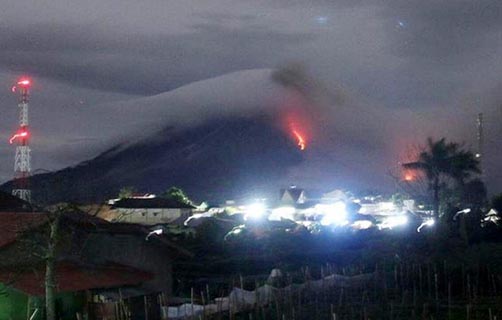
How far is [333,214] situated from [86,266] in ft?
102

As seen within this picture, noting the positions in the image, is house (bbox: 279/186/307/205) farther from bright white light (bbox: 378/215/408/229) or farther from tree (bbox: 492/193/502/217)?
tree (bbox: 492/193/502/217)

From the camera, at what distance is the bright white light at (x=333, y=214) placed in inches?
1739

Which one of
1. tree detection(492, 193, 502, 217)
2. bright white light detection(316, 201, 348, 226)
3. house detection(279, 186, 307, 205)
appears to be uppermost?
house detection(279, 186, 307, 205)

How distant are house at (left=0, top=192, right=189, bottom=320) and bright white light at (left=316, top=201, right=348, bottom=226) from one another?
22.2 m

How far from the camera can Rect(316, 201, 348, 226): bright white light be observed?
4416cm

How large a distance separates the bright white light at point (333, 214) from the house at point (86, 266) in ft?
72.9

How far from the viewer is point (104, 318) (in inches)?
624

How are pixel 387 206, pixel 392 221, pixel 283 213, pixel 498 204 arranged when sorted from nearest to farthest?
pixel 498 204, pixel 392 221, pixel 283 213, pixel 387 206

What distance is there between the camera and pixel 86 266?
60.4 feet

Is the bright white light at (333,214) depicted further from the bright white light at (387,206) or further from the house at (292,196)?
the house at (292,196)

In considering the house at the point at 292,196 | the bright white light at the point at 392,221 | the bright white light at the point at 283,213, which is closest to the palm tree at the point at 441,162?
the bright white light at the point at 392,221

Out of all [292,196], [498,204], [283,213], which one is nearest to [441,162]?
[498,204]

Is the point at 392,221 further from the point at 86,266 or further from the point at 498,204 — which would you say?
the point at 86,266

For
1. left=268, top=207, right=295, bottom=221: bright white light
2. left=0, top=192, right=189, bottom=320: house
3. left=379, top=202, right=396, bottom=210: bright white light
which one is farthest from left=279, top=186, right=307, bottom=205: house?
left=0, top=192, right=189, bottom=320: house
